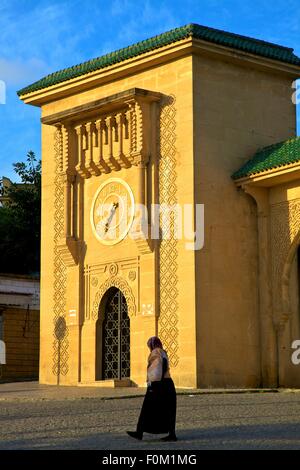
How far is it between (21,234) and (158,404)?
25.9m

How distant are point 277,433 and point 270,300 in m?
8.99

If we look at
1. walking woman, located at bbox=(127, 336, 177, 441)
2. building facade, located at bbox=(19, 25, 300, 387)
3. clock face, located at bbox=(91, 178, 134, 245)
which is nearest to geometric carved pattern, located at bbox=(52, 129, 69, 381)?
building facade, located at bbox=(19, 25, 300, 387)

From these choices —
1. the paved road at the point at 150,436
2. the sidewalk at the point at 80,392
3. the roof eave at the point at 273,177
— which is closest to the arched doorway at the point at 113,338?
the sidewalk at the point at 80,392

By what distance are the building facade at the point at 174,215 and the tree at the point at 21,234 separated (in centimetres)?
1421

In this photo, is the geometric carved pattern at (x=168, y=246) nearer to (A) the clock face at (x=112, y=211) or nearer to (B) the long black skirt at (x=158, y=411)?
(A) the clock face at (x=112, y=211)

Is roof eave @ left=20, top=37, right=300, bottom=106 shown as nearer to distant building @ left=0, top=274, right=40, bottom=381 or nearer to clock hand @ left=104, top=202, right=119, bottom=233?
clock hand @ left=104, top=202, right=119, bottom=233

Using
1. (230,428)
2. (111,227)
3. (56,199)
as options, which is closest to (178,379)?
(111,227)

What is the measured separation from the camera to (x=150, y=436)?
40.9 ft

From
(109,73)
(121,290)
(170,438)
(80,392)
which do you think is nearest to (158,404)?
(170,438)

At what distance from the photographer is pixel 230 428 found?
42.3ft

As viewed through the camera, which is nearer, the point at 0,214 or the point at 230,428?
the point at 230,428

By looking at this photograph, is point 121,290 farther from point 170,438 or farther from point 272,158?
point 170,438
